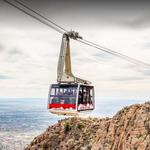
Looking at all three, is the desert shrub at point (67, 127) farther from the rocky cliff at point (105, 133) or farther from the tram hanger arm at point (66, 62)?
the tram hanger arm at point (66, 62)

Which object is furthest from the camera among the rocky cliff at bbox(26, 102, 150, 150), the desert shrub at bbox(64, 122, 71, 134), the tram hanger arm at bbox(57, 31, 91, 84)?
the desert shrub at bbox(64, 122, 71, 134)

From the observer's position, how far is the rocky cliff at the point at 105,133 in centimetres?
5325

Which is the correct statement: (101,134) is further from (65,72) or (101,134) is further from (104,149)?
(65,72)

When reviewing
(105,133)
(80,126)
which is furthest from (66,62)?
(80,126)

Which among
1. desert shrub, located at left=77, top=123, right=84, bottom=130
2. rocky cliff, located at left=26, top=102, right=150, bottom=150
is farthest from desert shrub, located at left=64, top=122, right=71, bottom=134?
desert shrub, located at left=77, top=123, right=84, bottom=130

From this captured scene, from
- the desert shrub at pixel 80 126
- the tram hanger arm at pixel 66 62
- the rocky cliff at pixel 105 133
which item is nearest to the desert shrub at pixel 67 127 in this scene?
the rocky cliff at pixel 105 133

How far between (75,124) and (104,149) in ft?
97.2

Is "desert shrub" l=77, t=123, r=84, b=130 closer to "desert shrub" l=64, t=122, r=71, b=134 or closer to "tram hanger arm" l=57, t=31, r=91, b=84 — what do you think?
"desert shrub" l=64, t=122, r=71, b=134

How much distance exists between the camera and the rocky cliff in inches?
2096

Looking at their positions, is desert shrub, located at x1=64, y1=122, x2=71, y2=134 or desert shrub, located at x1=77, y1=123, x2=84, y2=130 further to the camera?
desert shrub, located at x1=64, y1=122, x2=71, y2=134

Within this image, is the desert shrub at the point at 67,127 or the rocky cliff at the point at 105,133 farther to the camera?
the desert shrub at the point at 67,127

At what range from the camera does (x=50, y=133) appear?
94250mm

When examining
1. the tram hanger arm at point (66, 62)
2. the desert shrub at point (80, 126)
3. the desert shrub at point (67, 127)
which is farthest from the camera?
the desert shrub at point (67, 127)

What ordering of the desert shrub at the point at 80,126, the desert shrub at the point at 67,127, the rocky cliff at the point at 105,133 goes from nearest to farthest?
1. the rocky cliff at the point at 105,133
2. the desert shrub at the point at 80,126
3. the desert shrub at the point at 67,127
